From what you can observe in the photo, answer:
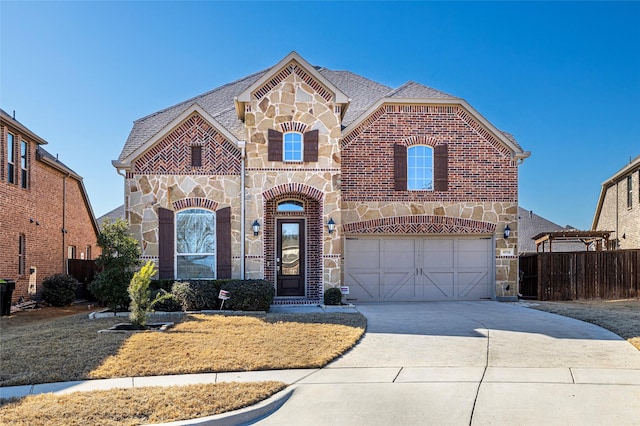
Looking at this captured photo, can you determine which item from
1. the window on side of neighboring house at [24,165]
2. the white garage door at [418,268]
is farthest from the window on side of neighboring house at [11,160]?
the white garage door at [418,268]

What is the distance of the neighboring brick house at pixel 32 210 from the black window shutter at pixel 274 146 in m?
8.07

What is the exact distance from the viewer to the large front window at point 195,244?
15.4 metres

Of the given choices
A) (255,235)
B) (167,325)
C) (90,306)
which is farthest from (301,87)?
(90,306)

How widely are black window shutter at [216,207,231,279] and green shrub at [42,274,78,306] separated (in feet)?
21.3

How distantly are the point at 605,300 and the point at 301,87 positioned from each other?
12173mm

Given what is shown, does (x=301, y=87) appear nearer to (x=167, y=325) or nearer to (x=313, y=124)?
(x=313, y=124)

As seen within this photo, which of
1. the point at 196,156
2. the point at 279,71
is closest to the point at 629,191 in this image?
the point at 279,71

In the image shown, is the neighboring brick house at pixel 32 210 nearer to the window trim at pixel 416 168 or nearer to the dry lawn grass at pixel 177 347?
the dry lawn grass at pixel 177 347

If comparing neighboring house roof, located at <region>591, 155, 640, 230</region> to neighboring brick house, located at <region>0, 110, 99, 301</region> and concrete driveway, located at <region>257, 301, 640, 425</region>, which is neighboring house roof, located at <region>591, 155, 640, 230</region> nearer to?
concrete driveway, located at <region>257, 301, 640, 425</region>

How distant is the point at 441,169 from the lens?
17.1 meters

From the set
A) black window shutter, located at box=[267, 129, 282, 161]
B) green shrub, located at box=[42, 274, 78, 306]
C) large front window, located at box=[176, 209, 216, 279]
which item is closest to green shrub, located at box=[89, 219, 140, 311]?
large front window, located at box=[176, 209, 216, 279]

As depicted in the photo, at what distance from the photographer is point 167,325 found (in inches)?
439

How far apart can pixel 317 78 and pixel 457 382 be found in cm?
1079

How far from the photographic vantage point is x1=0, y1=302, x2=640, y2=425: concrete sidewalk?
6027 millimetres
